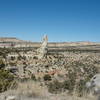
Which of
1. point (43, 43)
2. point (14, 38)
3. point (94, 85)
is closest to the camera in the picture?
point (94, 85)

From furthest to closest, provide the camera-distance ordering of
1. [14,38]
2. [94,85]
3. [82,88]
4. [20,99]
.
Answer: [14,38], [82,88], [94,85], [20,99]

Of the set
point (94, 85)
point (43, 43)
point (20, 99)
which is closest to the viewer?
point (20, 99)

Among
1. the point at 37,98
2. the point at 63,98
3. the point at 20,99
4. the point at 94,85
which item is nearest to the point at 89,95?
the point at 94,85

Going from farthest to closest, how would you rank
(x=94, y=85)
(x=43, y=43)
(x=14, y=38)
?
(x=14, y=38)
(x=43, y=43)
(x=94, y=85)

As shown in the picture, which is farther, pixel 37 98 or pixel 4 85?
pixel 4 85

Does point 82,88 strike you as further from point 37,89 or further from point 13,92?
point 13,92

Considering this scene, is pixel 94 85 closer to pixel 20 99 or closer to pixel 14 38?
pixel 20 99

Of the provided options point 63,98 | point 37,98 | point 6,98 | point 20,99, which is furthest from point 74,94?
point 6,98

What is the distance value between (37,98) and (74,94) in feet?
3.71

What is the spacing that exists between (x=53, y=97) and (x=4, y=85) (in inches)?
74.1

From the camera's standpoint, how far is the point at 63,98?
5.71 meters

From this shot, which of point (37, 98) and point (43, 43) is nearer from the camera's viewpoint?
point (37, 98)

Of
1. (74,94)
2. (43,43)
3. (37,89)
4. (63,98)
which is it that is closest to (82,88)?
(74,94)

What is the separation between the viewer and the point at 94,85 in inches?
236
